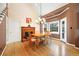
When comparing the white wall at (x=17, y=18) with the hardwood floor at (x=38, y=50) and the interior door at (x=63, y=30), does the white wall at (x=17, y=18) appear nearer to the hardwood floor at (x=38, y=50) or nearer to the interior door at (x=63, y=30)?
the hardwood floor at (x=38, y=50)

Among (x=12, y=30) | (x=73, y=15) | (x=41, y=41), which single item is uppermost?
(x=73, y=15)

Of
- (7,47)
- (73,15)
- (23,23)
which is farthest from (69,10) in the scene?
(7,47)

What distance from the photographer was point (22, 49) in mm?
3049

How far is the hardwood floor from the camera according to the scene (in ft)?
9.88

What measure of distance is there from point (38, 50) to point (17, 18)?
0.89 meters

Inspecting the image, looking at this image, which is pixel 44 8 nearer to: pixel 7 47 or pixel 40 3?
pixel 40 3

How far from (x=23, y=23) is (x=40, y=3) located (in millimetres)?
611

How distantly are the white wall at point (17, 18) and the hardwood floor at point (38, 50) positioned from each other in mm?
164

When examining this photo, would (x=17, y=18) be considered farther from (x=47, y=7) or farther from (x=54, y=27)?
(x=54, y=27)

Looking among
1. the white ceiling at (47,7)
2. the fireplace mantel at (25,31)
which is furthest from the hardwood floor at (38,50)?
the white ceiling at (47,7)

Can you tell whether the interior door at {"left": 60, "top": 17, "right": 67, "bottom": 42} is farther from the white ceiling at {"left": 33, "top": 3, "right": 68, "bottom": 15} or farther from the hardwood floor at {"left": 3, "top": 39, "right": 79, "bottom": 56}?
the white ceiling at {"left": 33, "top": 3, "right": 68, "bottom": 15}

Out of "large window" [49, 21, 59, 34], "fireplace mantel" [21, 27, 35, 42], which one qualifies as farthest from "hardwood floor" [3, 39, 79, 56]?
"large window" [49, 21, 59, 34]

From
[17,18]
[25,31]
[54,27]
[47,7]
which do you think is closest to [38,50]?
[25,31]

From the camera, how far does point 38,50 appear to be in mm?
3057
